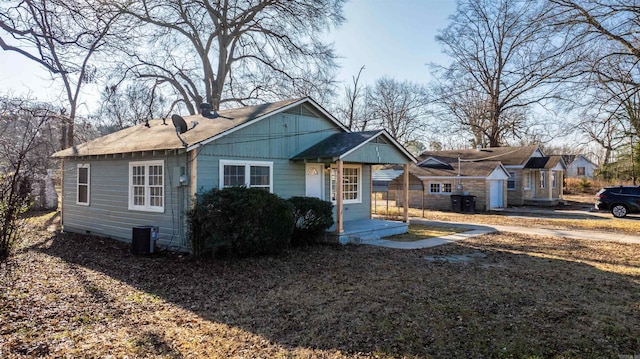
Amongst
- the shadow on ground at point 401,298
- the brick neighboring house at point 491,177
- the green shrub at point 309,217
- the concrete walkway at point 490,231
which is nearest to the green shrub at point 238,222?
the shadow on ground at point 401,298

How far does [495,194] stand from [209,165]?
19.1 metres

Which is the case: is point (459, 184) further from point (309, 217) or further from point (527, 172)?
point (309, 217)

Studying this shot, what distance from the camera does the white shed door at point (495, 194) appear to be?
76.2 ft

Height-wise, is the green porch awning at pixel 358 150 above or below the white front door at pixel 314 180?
above

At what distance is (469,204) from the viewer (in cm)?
2194

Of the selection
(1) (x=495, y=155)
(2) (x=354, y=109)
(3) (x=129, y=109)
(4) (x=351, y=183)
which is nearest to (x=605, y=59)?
(4) (x=351, y=183)

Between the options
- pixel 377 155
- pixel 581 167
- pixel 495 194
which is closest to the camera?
pixel 377 155

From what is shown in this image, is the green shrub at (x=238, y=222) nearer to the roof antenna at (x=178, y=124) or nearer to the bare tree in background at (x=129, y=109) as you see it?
the roof antenna at (x=178, y=124)

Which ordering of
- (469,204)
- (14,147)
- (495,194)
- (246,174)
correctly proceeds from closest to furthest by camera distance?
(14,147)
(246,174)
(469,204)
(495,194)

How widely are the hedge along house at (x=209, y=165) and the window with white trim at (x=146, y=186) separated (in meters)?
0.03

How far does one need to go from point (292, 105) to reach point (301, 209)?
316 cm

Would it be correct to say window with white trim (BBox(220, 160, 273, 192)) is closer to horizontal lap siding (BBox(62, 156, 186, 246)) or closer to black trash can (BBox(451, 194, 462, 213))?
horizontal lap siding (BBox(62, 156, 186, 246))

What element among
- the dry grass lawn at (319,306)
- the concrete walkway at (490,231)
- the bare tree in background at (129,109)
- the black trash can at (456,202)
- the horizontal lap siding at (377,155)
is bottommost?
the dry grass lawn at (319,306)

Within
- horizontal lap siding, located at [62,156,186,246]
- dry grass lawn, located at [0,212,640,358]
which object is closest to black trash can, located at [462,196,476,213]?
dry grass lawn, located at [0,212,640,358]
